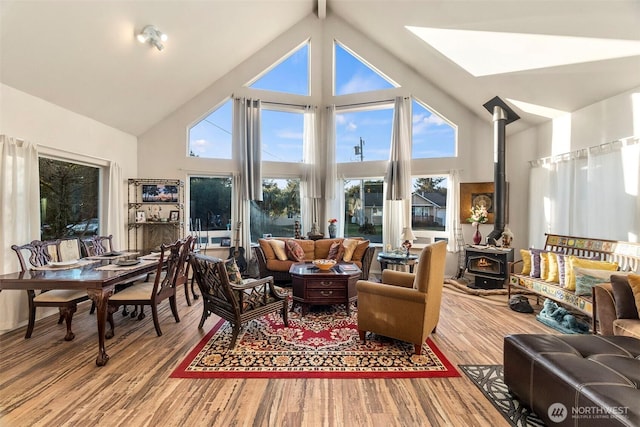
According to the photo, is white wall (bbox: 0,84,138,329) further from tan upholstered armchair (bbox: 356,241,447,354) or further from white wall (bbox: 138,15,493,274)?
tan upholstered armchair (bbox: 356,241,447,354)

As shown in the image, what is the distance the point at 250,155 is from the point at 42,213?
339 cm

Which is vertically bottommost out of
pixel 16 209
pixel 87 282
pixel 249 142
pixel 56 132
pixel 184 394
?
pixel 184 394

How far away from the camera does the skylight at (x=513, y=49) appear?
3.05 meters

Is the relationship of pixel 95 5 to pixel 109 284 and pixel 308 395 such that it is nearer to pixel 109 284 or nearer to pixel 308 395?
pixel 109 284

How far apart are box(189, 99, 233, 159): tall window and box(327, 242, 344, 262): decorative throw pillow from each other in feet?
9.90

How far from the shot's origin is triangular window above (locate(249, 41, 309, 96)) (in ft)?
20.7

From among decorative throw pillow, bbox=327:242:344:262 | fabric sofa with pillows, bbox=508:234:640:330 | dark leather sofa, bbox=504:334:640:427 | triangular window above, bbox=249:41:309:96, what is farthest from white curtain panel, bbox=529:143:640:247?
triangular window above, bbox=249:41:309:96

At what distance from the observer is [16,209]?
329 centimetres

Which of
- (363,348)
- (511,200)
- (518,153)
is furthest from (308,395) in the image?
(518,153)

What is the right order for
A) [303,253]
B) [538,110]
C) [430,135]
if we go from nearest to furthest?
[538,110]
[303,253]
[430,135]

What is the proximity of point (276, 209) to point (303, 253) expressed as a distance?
4.95ft

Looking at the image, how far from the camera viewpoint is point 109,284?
2.59 meters

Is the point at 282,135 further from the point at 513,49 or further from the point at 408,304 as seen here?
the point at 408,304

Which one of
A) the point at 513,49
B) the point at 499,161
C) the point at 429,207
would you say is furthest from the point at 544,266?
the point at 513,49
